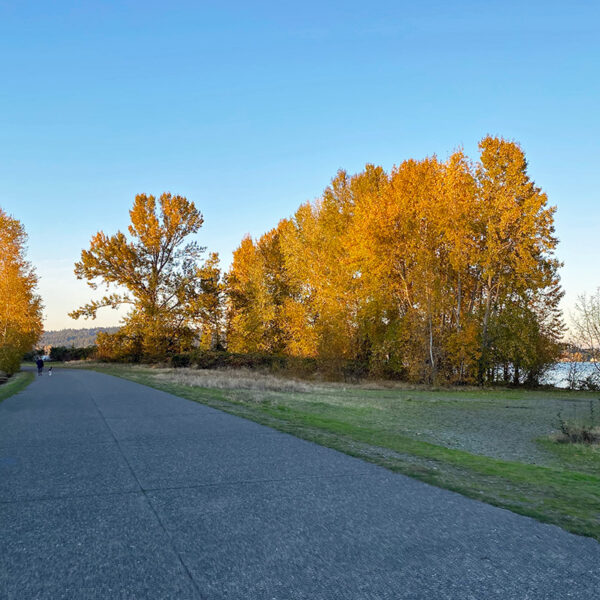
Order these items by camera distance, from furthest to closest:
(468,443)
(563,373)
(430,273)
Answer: (563,373), (430,273), (468,443)

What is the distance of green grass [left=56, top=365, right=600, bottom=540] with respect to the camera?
16.6ft

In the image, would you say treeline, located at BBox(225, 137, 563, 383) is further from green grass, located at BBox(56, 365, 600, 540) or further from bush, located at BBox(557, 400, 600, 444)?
bush, located at BBox(557, 400, 600, 444)

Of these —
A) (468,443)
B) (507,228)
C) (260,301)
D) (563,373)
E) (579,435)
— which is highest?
(507,228)

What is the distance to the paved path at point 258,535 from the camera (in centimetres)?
287

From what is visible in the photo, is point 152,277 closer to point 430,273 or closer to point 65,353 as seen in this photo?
point 430,273

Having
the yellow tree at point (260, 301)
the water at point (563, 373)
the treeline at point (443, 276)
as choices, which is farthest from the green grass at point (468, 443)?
the yellow tree at point (260, 301)

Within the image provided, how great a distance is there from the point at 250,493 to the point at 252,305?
35.0 m

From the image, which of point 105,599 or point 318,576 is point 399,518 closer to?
point 318,576

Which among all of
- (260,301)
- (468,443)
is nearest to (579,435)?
(468,443)

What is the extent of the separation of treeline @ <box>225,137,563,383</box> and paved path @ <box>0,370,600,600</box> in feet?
64.8


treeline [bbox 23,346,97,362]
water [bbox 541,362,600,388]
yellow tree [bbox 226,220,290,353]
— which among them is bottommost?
treeline [bbox 23,346,97,362]

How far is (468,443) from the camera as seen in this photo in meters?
9.90

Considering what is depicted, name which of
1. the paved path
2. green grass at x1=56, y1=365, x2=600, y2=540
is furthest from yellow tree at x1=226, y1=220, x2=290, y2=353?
the paved path

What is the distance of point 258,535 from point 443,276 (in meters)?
24.3
